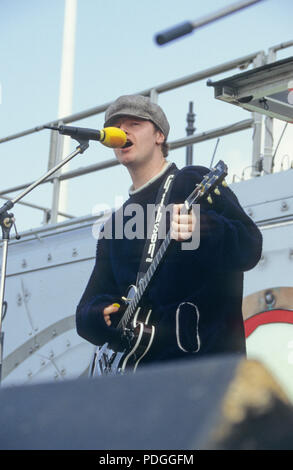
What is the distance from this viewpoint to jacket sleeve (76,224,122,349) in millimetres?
2875

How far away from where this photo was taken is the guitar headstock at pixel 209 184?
2.53 m

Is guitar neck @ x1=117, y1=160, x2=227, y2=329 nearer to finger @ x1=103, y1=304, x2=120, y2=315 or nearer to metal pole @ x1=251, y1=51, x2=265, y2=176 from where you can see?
finger @ x1=103, y1=304, x2=120, y2=315

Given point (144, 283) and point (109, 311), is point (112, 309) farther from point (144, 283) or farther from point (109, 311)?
point (144, 283)

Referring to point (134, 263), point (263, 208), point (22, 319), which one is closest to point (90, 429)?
point (134, 263)

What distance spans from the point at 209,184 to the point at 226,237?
22 cm

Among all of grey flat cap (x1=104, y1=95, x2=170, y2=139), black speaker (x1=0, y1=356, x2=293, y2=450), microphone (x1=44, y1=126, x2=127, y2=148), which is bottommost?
black speaker (x1=0, y1=356, x2=293, y2=450)

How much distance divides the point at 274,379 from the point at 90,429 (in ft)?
0.37

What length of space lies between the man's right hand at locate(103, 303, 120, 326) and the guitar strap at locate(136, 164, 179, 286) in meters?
0.14

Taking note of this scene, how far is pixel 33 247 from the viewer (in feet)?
13.8

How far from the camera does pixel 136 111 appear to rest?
301 cm

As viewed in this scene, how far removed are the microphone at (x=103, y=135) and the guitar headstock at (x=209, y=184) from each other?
442mm

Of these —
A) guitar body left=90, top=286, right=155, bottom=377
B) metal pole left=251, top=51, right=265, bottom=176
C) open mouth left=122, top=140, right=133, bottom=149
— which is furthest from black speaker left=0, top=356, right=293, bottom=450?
metal pole left=251, top=51, right=265, bottom=176

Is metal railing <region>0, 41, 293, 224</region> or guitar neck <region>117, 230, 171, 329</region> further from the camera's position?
metal railing <region>0, 41, 293, 224</region>
